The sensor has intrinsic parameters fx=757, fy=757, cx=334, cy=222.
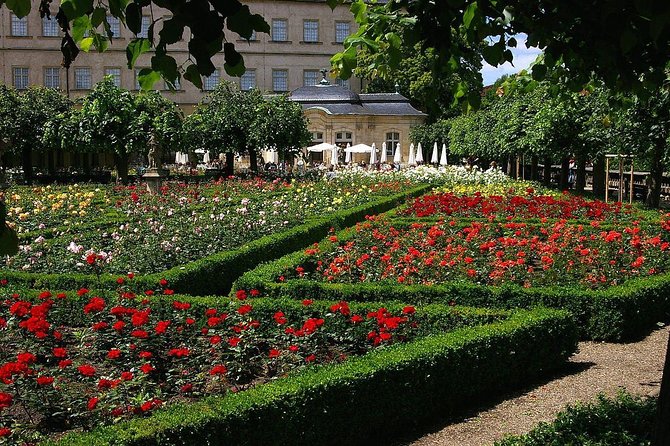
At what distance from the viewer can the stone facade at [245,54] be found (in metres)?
46.5

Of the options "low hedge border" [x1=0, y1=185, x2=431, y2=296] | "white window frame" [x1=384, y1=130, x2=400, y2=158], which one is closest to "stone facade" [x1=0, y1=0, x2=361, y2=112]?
"white window frame" [x1=384, y1=130, x2=400, y2=158]

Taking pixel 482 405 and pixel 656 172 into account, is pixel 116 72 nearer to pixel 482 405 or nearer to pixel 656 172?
pixel 656 172

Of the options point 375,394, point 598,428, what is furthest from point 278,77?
point 598,428

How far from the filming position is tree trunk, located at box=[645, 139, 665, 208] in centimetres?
1688

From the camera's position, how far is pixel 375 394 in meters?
5.44

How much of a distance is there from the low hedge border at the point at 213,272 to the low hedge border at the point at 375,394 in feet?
13.0

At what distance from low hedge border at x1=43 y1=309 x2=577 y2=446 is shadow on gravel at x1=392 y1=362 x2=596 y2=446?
0.18 feet

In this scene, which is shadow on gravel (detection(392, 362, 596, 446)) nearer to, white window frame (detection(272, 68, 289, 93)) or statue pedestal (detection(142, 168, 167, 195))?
statue pedestal (detection(142, 168, 167, 195))

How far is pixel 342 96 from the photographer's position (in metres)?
46.1

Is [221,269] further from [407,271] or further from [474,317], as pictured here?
[474,317]

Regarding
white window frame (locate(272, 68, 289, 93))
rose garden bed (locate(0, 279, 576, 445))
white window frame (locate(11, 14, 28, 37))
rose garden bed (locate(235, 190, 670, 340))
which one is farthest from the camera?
white window frame (locate(272, 68, 289, 93))

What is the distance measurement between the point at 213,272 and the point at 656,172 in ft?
39.9

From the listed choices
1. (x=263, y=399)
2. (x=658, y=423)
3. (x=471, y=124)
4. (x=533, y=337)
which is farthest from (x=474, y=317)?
(x=471, y=124)

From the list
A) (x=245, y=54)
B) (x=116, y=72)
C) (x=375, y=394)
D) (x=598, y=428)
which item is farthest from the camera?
(x=245, y=54)
